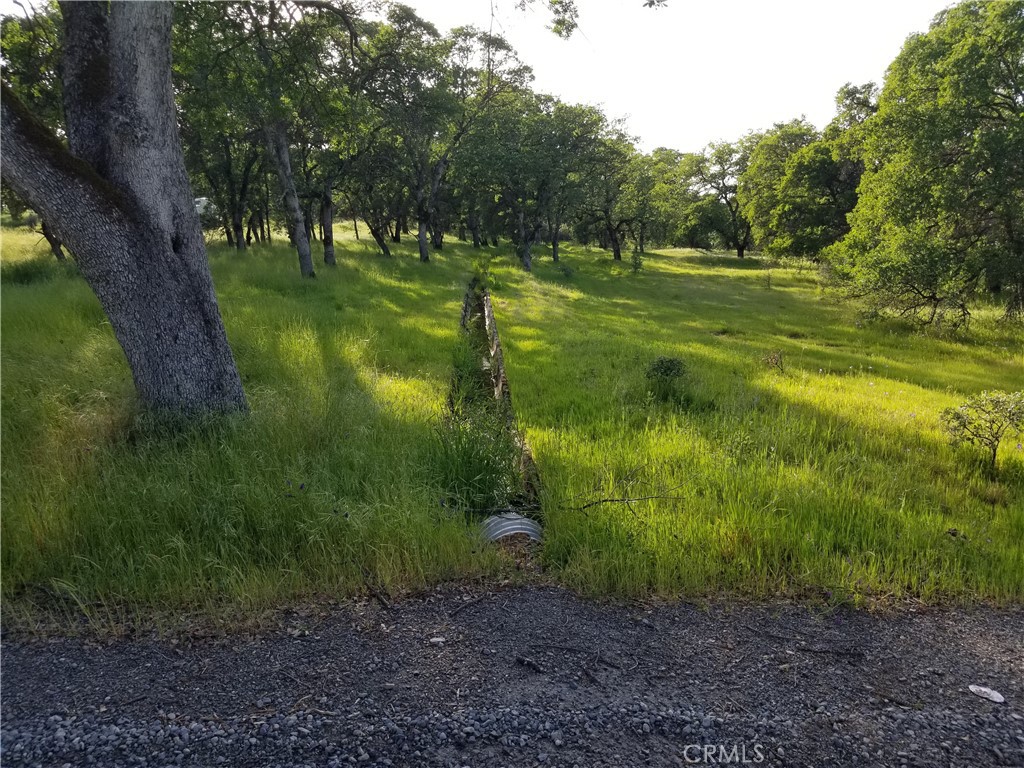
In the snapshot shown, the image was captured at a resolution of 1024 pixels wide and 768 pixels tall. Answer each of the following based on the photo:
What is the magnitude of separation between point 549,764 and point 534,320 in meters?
12.8

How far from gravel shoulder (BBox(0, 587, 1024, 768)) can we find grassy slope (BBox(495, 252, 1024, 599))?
0.36m

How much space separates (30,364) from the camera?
20.7 feet

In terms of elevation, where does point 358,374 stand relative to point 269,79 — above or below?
below

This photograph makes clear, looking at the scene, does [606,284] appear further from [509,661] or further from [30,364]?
[509,661]

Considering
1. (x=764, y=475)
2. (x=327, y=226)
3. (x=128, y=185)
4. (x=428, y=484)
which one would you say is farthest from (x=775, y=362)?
(x=327, y=226)

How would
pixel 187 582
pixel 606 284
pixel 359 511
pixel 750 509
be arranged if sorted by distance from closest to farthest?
pixel 187 582 → pixel 359 511 → pixel 750 509 → pixel 606 284

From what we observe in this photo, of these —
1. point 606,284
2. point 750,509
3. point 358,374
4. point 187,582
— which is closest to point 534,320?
point 358,374

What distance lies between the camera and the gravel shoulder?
2.02 metres

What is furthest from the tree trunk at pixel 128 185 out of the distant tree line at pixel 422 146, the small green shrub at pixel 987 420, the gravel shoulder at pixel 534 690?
the small green shrub at pixel 987 420

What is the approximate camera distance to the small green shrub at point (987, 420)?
16.6 ft

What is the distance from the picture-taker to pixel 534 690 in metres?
2.32

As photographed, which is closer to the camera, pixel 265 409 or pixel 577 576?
pixel 577 576
